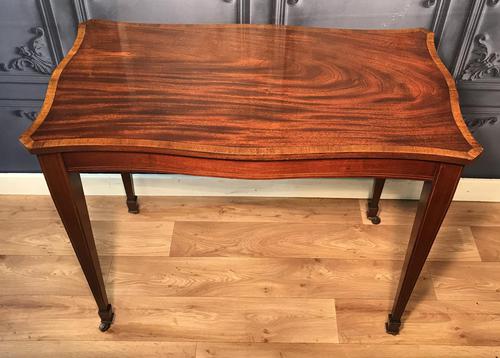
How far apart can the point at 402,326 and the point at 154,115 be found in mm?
1033

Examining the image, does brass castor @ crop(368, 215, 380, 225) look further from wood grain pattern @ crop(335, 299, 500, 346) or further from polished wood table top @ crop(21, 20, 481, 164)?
polished wood table top @ crop(21, 20, 481, 164)

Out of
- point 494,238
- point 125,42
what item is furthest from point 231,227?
point 494,238

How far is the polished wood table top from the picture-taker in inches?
38.6

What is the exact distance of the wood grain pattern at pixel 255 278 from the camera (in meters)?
1.60

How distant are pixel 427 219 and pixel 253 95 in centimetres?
50

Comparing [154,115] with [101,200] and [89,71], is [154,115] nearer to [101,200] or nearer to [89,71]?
[89,71]

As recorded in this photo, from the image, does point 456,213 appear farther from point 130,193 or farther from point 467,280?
point 130,193

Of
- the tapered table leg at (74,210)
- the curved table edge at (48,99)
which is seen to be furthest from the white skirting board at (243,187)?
the curved table edge at (48,99)

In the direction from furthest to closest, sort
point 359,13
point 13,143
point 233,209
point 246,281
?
point 233,209
point 13,143
point 246,281
point 359,13

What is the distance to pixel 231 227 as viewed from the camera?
71.2 inches

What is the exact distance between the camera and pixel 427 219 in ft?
3.71

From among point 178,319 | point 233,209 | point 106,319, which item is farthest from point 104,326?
point 233,209

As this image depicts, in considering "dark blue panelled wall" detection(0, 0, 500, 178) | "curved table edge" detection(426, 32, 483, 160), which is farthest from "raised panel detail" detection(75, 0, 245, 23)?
"curved table edge" detection(426, 32, 483, 160)

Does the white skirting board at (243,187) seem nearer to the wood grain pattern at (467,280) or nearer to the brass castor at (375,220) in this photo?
the brass castor at (375,220)
